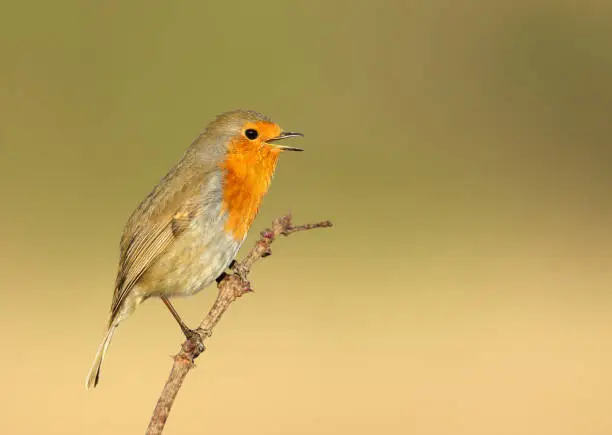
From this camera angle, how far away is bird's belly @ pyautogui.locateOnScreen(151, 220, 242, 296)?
13.2ft

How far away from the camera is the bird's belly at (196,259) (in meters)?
4.02

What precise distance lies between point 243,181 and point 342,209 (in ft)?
26.4

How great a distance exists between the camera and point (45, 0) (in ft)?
58.6

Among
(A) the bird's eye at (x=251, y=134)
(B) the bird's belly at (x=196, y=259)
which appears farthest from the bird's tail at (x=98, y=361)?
(A) the bird's eye at (x=251, y=134)

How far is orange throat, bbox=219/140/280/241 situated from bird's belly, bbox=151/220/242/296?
8 centimetres

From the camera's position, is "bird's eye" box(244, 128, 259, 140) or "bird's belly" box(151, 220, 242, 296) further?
"bird's eye" box(244, 128, 259, 140)

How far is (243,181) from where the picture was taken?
4.19 m

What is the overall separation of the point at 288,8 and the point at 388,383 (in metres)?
11.8

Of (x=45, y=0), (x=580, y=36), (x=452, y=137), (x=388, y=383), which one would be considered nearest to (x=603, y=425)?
(x=388, y=383)

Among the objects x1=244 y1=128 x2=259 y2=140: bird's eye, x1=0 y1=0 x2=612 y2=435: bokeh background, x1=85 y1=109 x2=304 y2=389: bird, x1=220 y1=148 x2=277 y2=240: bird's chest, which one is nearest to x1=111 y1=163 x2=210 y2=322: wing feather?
x1=85 y1=109 x2=304 y2=389: bird

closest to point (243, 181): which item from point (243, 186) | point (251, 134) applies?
point (243, 186)

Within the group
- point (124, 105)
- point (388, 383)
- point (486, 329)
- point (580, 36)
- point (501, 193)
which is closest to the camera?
point (388, 383)

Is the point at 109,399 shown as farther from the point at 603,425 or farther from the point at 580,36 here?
the point at 580,36

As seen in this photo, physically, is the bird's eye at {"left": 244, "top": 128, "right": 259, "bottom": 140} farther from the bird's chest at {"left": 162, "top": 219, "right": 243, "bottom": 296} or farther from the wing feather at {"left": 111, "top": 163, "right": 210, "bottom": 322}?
the bird's chest at {"left": 162, "top": 219, "right": 243, "bottom": 296}
